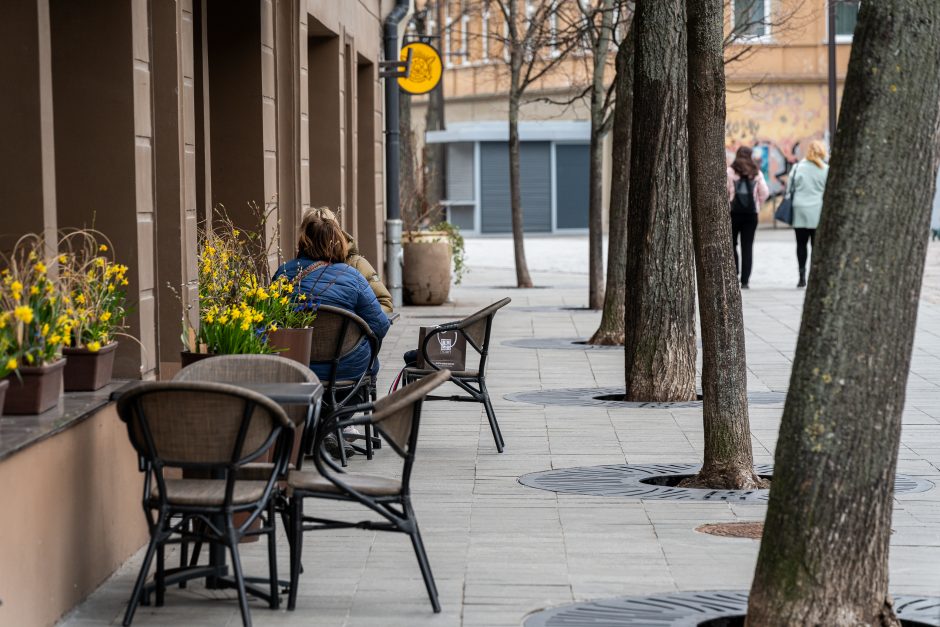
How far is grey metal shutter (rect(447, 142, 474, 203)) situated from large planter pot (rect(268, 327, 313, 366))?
134ft

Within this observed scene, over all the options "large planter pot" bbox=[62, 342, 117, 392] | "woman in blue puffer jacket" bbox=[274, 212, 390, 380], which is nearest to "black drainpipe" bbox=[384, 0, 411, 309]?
"woman in blue puffer jacket" bbox=[274, 212, 390, 380]

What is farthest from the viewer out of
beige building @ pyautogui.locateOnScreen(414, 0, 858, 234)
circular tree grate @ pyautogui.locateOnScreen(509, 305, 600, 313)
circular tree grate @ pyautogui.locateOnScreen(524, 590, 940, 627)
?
beige building @ pyautogui.locateOnScreen(414, 0, 858, 234)

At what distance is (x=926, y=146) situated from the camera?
14.9 ft

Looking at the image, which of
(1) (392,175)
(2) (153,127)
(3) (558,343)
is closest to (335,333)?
(2) (153,127)

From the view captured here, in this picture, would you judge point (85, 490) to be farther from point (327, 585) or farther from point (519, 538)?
point (519, 538)

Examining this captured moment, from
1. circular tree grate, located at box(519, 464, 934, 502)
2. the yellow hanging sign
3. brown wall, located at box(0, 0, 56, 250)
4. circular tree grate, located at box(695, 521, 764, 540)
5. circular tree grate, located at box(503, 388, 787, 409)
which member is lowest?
circular tree grate, located at box(503, 388, 787, 409)

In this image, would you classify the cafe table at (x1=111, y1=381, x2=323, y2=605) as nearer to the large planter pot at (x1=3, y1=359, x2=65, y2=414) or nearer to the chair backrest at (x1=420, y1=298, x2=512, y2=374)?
the large planter pot at (x1=3, y1=359, x2=65, y2=414)

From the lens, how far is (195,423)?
5219mm

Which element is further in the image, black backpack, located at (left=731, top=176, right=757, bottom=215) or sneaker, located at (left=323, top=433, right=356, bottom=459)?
black backpack, located at (left=731, top=176, right=757, bottom=215)

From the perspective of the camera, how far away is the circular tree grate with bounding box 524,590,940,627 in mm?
5312

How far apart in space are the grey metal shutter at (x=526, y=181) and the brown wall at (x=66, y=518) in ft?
138

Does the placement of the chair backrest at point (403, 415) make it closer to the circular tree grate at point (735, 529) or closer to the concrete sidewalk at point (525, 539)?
the concrete sidewalk at point (525, 539)

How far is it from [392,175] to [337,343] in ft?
38.5

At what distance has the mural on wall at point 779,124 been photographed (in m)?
45.9
